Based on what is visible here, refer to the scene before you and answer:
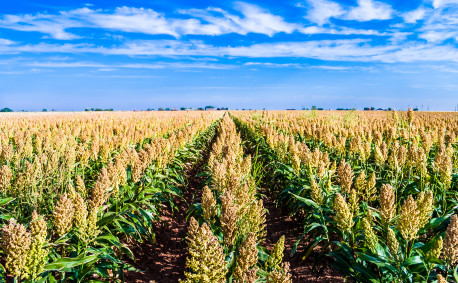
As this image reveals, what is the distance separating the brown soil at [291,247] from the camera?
3966mm

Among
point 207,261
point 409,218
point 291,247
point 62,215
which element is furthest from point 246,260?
point 291,247

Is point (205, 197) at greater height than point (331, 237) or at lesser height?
greater

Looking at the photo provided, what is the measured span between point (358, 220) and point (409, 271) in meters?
0.86

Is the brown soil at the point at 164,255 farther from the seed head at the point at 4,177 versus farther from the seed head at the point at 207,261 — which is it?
the seed head at the point at 207,261

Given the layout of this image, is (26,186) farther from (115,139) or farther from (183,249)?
(115,139)

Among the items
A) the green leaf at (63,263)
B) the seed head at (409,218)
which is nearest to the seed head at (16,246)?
the green leaf at (63,263)

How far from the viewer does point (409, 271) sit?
2.62m

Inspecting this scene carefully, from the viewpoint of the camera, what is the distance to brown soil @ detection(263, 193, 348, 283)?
13.0ft

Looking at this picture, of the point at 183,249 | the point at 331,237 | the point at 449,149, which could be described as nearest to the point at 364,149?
the point at 449,149

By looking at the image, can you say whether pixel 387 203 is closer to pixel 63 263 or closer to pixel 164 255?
pixel 63 263

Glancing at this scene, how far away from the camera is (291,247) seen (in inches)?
191

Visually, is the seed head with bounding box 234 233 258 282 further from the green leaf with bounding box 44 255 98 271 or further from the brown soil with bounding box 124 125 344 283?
the brown soil with bounding box 124 125 344 283

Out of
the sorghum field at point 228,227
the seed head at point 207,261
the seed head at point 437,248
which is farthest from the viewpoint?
the seed head at point 437,248

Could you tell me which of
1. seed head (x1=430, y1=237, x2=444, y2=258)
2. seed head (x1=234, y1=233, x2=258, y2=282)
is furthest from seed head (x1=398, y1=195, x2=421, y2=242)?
seed head (x1=234, y1=233, x2=258, y2=282)
